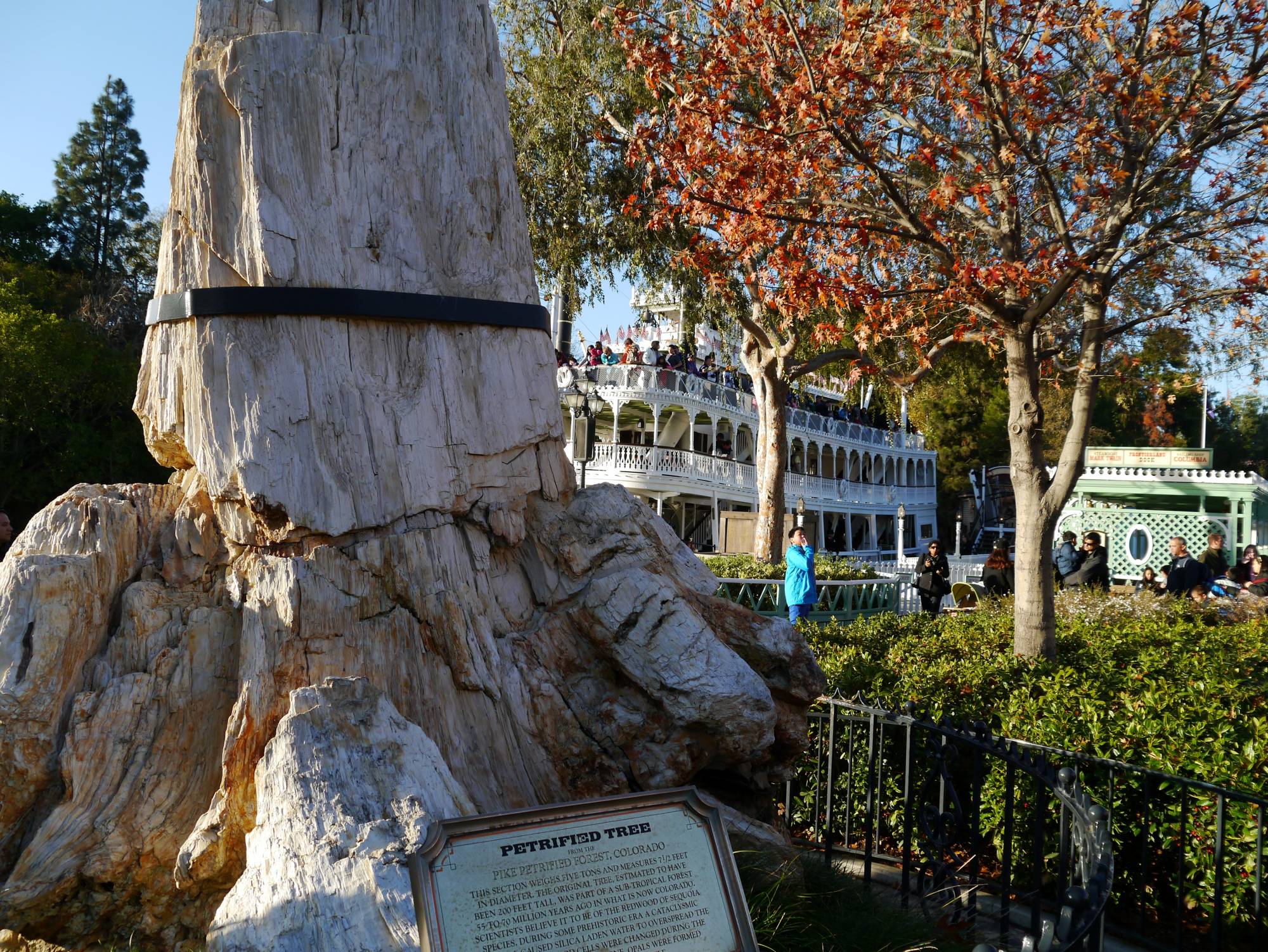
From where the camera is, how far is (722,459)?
3091 cm

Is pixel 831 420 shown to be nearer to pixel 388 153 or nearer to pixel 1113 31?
pixel 1113 31

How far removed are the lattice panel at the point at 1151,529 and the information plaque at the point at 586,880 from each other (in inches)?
797

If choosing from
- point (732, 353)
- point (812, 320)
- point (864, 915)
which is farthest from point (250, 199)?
point (732, 353)

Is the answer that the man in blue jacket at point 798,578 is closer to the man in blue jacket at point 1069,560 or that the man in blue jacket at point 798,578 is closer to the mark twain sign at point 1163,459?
the man in blue jacket at point 1069,560

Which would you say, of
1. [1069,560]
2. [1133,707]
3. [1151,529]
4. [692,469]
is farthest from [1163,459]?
[1133,707]

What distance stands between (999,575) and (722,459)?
17.0 meters

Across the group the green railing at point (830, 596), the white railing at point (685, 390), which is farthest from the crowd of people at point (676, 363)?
the green railing at point (830, 596)

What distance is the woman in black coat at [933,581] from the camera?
13.6 metres

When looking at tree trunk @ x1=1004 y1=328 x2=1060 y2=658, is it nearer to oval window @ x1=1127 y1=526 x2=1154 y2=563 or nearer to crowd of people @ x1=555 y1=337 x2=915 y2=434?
oval window @ x1=1127 y1=526 x2=1154 y2=563

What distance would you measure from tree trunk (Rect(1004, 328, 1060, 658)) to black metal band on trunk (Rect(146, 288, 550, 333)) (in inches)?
229

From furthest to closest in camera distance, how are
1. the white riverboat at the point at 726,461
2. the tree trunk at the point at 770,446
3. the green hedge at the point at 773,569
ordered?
the white riverboat at the point at 726,461 < the tree trunk at the point at 770,446 < the green hedge at the point at 773,569

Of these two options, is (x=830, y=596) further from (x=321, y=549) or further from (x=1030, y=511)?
(x=321, y=549)

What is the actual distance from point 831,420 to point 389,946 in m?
38.8

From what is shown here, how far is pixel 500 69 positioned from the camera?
13.0ft
